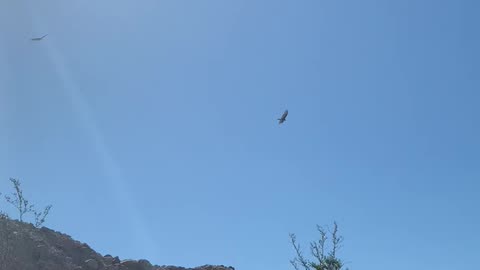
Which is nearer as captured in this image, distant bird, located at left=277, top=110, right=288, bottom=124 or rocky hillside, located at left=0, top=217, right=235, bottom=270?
distant bird, located at left=277, top=110, right=288, bottom=124

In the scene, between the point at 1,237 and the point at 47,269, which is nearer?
the point at 1,237

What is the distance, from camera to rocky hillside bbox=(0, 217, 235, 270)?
28.6 metres

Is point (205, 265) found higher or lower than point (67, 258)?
higher

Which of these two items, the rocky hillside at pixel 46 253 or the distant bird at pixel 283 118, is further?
the rocky hillside at pixel 46 253

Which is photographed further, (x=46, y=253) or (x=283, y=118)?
(x=46, y=253)

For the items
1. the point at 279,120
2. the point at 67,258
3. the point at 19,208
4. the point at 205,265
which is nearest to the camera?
the point at 279,120

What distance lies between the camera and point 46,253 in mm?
32375

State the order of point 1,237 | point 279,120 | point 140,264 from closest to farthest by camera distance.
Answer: point 279,120 < point 1,237 < point 140,264

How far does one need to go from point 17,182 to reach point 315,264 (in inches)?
572

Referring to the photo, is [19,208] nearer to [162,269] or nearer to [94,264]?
[94,264]

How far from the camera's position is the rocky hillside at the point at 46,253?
28.6 m

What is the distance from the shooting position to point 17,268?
29.5 meters

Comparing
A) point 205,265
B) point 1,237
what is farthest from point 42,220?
point 205,265

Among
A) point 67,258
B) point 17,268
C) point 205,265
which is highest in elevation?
point 205,265
